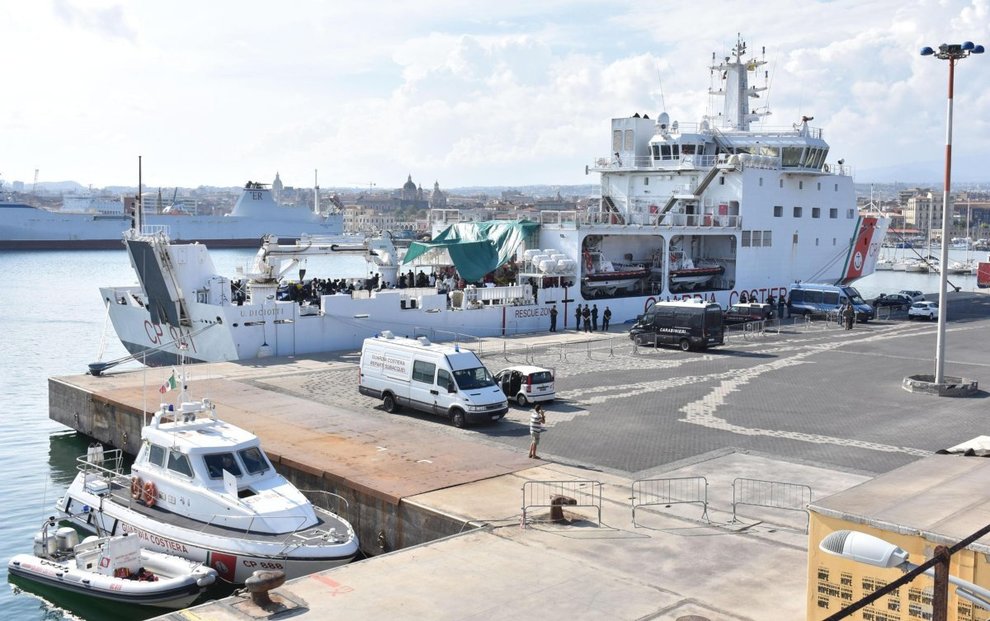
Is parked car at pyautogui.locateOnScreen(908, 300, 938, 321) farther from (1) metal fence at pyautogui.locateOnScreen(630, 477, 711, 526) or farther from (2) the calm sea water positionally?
(2) the calm sea water

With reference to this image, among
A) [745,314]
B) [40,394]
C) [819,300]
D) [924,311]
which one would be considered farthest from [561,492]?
[924,311]

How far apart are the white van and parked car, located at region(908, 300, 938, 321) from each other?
31568mm

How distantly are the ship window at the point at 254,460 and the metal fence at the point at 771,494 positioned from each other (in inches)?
300

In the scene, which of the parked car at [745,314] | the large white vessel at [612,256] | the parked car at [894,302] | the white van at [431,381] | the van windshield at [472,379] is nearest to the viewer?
the white van at [431,381]

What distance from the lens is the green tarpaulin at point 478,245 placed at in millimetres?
39812

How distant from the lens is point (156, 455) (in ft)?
49.5

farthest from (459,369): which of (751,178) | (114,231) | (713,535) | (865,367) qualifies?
(114,231)

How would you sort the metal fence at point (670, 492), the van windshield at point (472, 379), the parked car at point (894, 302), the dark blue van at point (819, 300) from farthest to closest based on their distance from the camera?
the parked car at point (894, 302) < the dark blue van at point (819, 300) < the van windshield at point (472, 379) < the metal fence at point (670, 492)

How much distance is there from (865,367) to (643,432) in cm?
1306

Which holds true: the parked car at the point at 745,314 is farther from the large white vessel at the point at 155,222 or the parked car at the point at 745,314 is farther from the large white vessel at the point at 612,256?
the large white vessel at the point at 155,222

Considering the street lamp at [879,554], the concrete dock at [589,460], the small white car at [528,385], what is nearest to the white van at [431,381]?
the concrete dock at [589,460]

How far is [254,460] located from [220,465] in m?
0.58

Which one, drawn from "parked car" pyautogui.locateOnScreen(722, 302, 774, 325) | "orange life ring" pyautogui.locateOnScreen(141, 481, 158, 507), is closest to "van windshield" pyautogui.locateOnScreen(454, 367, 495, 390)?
"orange life ring" pyautogui.locateOnScreen(141, 481, 158, 507)

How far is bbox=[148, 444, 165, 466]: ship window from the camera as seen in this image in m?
15.0
